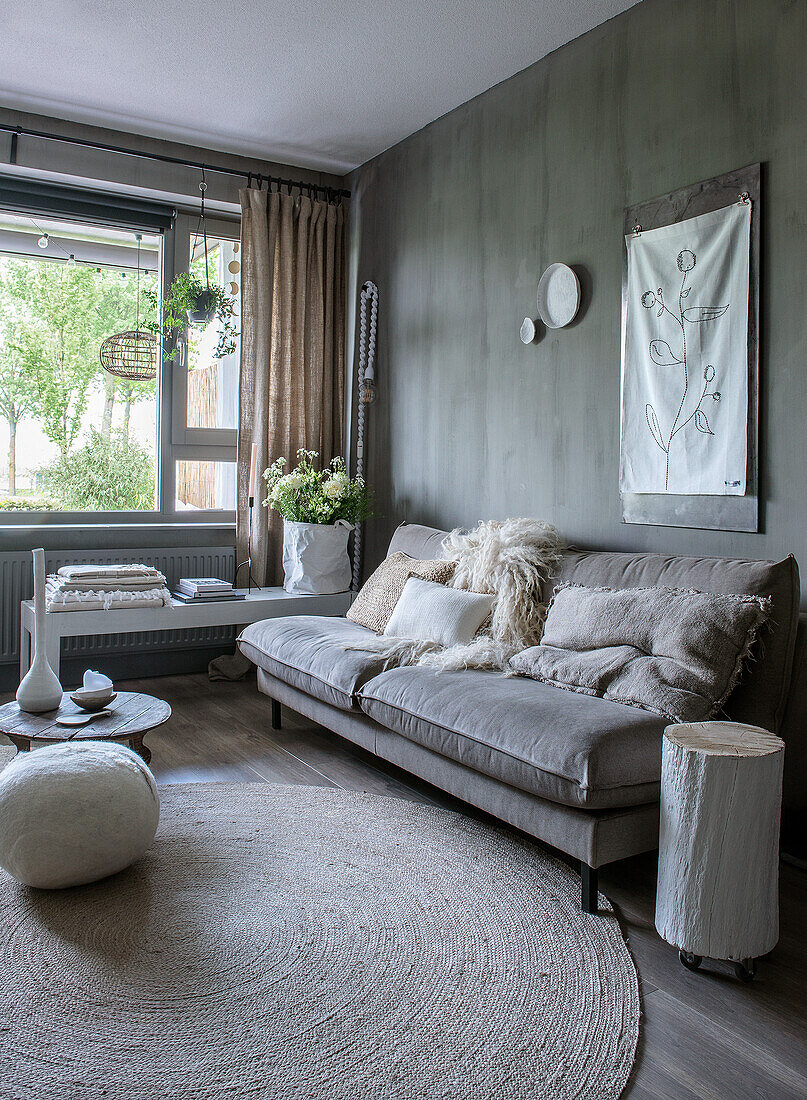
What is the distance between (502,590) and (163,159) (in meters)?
2.94

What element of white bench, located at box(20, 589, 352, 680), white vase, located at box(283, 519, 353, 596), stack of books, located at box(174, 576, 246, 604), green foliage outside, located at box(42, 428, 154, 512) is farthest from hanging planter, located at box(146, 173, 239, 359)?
white bench, located at box(20, 589, 352, 680)

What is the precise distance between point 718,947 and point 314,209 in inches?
164

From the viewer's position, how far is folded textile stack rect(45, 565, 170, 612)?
368cm

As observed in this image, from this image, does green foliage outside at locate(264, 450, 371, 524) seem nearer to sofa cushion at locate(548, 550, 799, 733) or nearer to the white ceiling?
the white ceiling

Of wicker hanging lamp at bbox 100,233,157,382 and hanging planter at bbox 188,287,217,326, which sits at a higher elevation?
hanging planter at bbox 188,287,217,326

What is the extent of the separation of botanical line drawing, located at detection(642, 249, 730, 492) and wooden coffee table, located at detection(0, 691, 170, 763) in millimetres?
1862

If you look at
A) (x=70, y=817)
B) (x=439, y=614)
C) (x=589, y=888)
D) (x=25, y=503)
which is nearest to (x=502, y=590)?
(x=439, y=614)

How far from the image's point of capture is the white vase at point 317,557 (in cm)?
422

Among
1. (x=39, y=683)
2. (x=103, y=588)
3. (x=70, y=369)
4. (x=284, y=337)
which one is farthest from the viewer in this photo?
(x=284, y=337)

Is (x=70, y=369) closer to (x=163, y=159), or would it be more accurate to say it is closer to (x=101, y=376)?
(x=101, y=376)

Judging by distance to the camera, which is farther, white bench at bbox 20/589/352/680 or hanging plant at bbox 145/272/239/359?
hanging plant at bbox 145/272/239/359

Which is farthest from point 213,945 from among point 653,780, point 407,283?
point 407,283

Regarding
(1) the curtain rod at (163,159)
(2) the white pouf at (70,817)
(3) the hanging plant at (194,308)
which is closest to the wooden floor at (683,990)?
→ (2) the white pouf at (70,817)

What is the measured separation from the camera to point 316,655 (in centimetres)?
310
